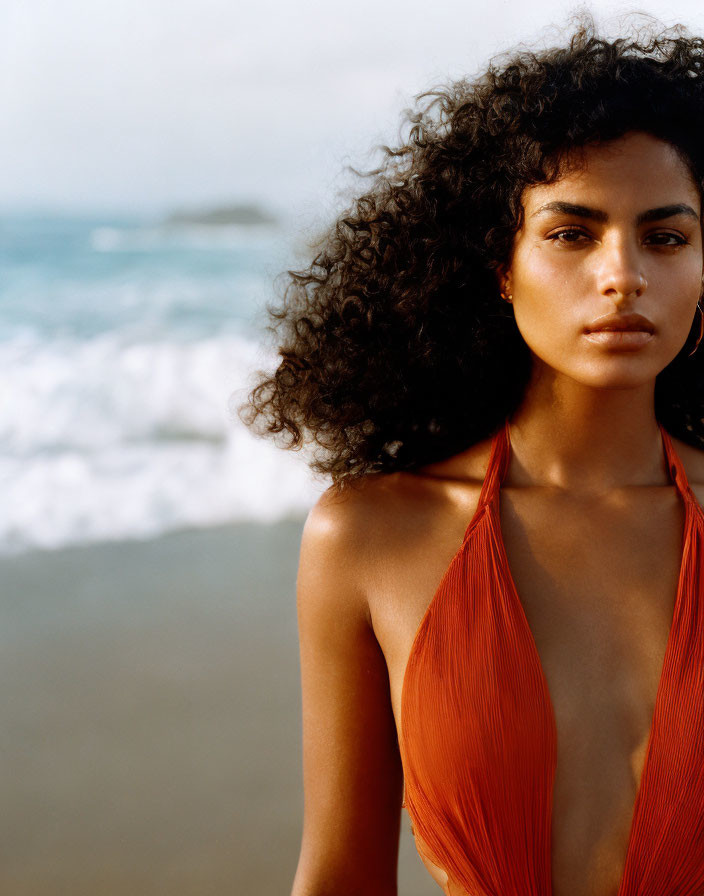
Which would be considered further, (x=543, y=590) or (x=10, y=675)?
(x=10, y=675)

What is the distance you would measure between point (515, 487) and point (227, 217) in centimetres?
1609

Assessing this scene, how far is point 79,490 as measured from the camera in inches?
253

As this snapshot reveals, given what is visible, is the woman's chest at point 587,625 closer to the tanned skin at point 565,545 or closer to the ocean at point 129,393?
the tanned skin at point 565,545

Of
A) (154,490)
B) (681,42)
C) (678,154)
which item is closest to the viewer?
(678,154)

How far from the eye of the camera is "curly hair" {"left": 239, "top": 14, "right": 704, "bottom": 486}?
2029 mm

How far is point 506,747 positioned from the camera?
6.12ft

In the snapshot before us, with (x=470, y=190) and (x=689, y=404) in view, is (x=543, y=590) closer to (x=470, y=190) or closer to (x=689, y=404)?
(x=689, y=404)

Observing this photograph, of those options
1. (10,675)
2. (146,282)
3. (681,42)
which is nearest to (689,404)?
(681,42)

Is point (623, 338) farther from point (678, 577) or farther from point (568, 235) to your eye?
point (678, 577)

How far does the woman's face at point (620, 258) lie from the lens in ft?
5.99

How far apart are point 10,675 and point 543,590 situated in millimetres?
2950

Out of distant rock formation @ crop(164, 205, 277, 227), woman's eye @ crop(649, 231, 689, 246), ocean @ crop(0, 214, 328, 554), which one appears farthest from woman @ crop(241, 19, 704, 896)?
distant rock formation @ crop(164, 205, 277, 227)

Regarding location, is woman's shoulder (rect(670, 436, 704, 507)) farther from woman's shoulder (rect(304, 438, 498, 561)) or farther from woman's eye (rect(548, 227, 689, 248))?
woman's eye (rect(548, 227, 689, 248))

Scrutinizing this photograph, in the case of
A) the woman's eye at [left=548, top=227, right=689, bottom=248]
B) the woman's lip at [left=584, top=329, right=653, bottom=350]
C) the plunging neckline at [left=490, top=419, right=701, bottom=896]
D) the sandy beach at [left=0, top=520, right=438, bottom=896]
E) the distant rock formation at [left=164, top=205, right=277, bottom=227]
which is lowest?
the sandy beach at [left=0, top=520, right=438, bottom=896]
